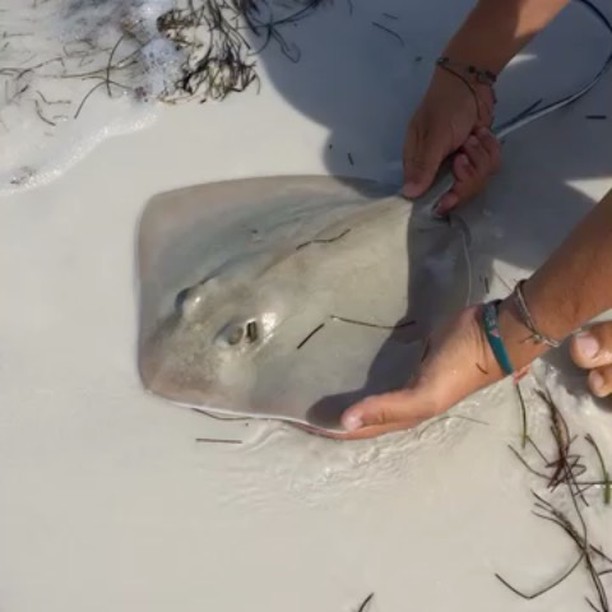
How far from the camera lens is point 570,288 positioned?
2576 millimetres

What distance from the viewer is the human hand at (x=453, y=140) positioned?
10.3ft

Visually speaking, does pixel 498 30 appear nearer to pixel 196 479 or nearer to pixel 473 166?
pixel 473 166

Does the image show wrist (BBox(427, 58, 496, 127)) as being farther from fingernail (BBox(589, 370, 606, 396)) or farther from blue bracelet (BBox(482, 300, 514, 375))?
fingernail (BBox(589, 370, 606, 396))

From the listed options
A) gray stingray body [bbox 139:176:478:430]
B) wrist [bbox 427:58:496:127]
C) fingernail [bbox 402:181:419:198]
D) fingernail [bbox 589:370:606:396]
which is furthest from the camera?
wrist [bbox 427:58:496:127]

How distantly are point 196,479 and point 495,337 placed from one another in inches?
37.8

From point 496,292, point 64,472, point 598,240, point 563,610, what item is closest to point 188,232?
point 64,472

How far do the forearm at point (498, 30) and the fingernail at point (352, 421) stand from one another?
1.52 meters

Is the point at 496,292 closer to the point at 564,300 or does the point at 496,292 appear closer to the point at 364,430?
the point at 564,300

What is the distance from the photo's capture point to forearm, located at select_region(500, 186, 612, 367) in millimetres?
2531

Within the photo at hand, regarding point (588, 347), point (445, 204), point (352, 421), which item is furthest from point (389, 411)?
point (445, 204)

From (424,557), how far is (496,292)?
96 cm

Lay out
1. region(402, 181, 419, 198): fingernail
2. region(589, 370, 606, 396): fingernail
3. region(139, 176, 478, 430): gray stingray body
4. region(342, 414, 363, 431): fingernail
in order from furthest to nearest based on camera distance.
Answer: region(402, 181, 419, 198): fingernail
region(589, 370, 606, 396): fingernail
region(139, 176, 478, 430): gray stingray body
region(342, 414, 363, 431): fingernail

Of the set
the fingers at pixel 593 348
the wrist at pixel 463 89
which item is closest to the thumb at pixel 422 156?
the wrist at pixel 463 89

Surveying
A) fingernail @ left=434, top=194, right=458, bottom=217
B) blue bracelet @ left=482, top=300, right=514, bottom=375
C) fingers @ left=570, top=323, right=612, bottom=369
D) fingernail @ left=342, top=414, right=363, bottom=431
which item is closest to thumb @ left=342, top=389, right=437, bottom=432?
fingernail @ left=342, top=414, right=363, bottom=431
